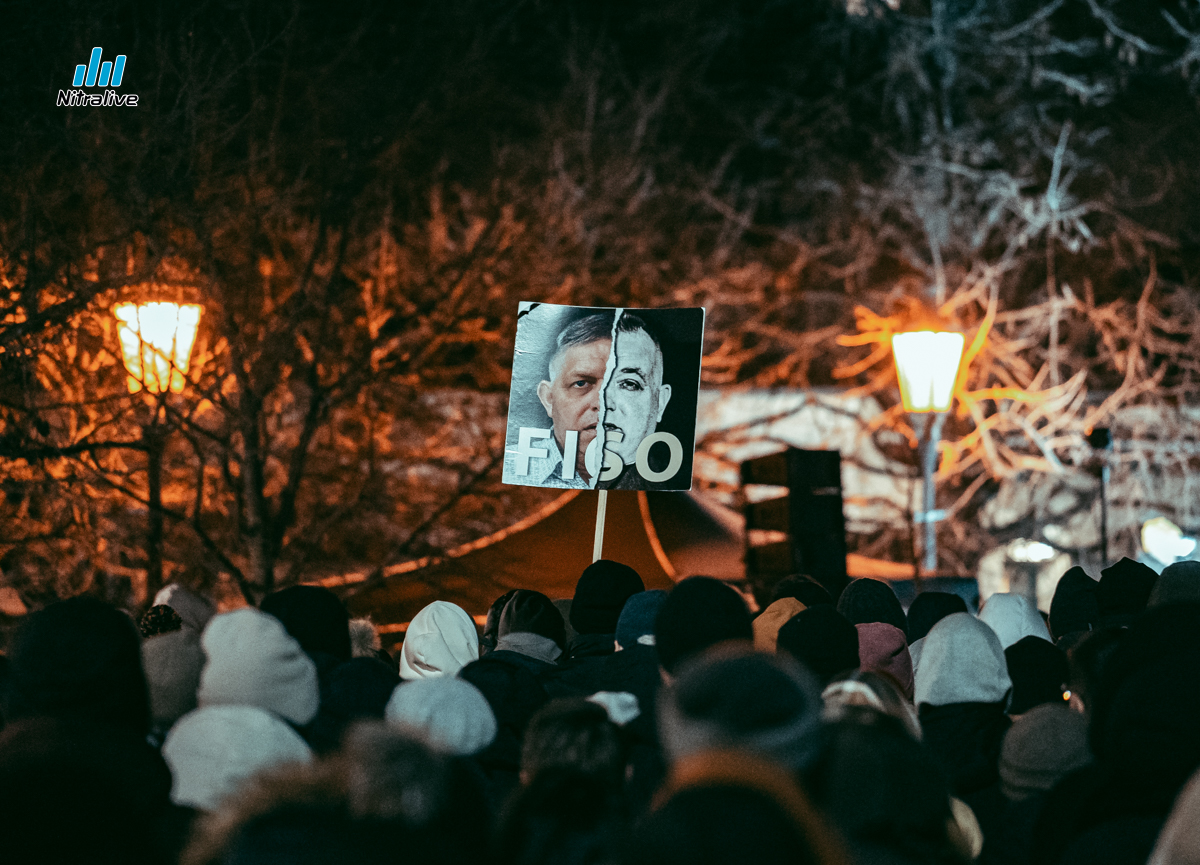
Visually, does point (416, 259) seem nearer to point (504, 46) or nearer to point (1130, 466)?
point (504, 46)

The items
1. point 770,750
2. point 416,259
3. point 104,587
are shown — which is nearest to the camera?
→ point 770,750

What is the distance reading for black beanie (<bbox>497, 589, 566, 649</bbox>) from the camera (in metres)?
5.36

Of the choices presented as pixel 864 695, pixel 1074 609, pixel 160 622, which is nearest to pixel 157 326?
pixel 160 622

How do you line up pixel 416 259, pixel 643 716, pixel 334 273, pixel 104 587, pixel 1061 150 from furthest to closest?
pixel 1061 150, pixel 416 259, pixel 334 273, pixel 104 587, pixel 643 716

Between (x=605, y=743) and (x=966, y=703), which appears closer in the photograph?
(x=605, y=743)

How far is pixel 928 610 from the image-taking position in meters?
6.00

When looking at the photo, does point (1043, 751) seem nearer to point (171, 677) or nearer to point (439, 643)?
point (439, 643)

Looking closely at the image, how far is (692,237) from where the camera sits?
1567 centimetres

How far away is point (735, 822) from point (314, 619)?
3.02 meters

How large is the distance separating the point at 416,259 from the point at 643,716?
10483 millimetres

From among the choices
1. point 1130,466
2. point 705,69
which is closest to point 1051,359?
point 1130,466

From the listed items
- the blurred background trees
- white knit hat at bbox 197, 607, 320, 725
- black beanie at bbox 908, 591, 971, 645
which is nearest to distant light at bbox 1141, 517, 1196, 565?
black beanie at bbox 908, 591, 971, 645

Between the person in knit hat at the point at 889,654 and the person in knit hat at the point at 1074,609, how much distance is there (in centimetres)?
154

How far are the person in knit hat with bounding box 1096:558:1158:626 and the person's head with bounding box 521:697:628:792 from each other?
3551 mm
